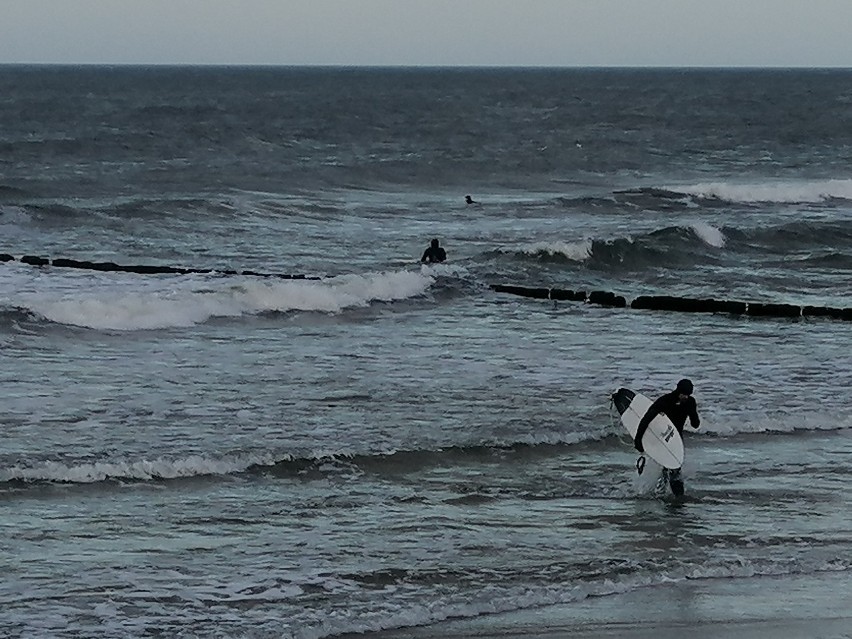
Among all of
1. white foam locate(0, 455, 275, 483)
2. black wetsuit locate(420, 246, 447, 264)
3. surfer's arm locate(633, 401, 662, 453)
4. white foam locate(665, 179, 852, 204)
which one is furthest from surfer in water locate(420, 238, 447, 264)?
white foam locate(665, 179, 852, 204)

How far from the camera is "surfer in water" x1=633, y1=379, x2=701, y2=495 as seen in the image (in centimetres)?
1305

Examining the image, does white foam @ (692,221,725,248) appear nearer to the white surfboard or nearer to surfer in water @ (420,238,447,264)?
surfer in water @ (420,238,447,264)

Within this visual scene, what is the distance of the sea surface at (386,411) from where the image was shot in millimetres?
10789

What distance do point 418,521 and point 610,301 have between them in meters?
13.0

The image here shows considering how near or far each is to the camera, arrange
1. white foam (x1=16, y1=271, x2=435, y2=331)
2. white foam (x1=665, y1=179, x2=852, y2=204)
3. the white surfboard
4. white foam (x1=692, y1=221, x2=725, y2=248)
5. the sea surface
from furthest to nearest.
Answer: white foam (x1=665, y1=179, x2=852, y2=204)
white foam (x1=692, y1=221, x2=725, y2=248)
white foam (x1=16, y1=271, x2=435, y2=331)
the white surfboard
the sea surface

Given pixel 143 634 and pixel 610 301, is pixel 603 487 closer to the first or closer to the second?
pixel 143 634

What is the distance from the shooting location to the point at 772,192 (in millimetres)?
49375

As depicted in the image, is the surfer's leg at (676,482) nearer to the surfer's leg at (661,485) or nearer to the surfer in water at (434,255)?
the surfer's leg at (661,485)

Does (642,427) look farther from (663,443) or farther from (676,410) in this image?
(676,410)

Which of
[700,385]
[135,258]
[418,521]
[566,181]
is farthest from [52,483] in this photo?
[566,181]

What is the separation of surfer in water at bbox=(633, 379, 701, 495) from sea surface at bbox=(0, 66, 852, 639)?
0.24m

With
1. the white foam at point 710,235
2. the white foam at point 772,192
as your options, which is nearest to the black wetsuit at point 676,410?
the white foam at point 710,235

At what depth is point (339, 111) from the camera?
340 ft

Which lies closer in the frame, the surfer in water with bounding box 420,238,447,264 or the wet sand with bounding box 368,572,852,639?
the wet sand with bounding box 368,572,852,639
